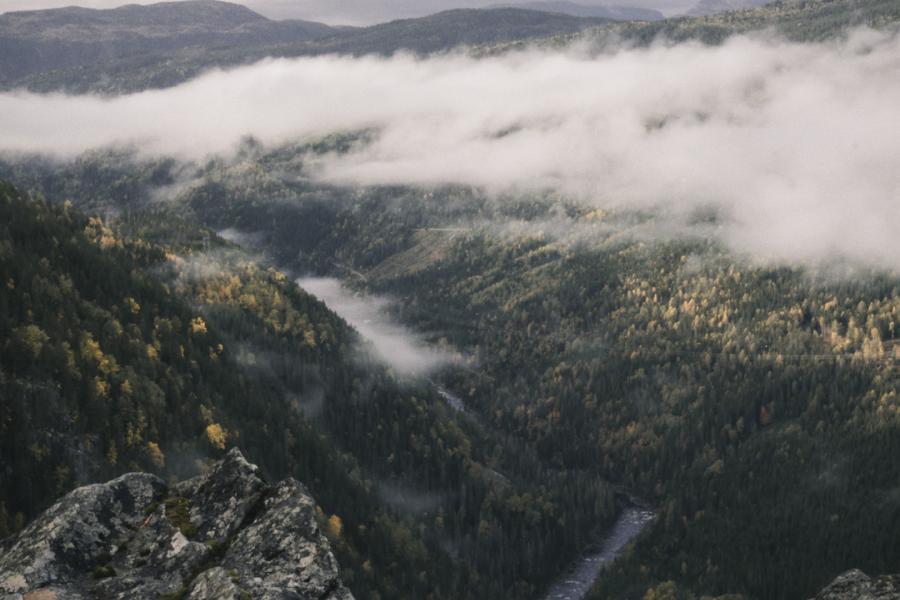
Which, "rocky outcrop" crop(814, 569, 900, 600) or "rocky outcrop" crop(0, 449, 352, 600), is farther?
"rocky outcrop" crop(814, 569, 900, 600)

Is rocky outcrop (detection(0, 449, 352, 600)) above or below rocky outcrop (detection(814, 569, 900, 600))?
above

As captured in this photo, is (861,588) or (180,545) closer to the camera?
(180,545)

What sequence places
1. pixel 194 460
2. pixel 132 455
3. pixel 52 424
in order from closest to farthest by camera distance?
pixel 52 424, pixel 132 455, pixel 194 460

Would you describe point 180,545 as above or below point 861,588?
above

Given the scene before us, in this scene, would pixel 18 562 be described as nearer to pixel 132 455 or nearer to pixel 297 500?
pixel 297 500

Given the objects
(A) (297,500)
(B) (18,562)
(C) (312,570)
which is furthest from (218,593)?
(B) (18,562)
